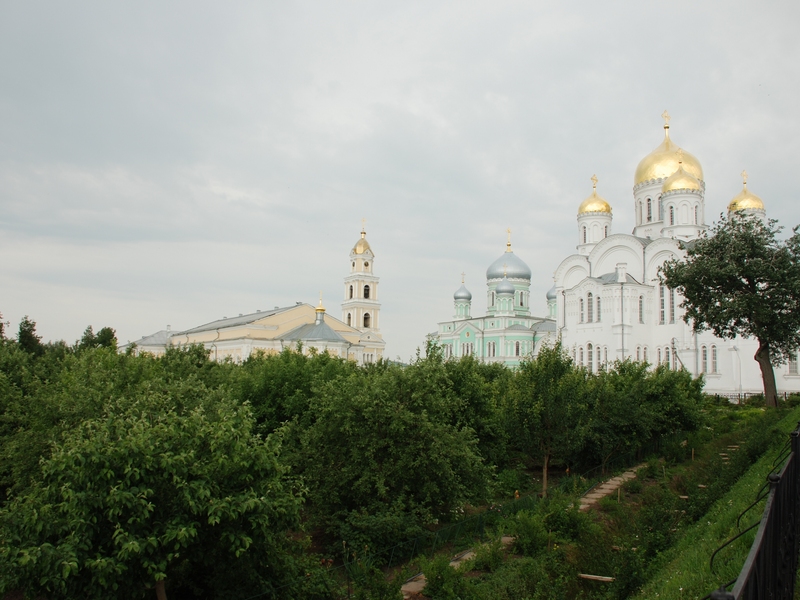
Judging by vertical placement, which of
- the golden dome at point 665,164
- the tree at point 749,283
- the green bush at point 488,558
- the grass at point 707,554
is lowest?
the green bush at point 488,558

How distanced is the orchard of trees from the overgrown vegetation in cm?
4

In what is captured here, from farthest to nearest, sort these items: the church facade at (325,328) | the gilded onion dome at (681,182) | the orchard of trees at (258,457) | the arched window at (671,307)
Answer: the church facade at (325,328), the gilded onion dome at (681,182), the arched window at (671,307), the orchard of trees at (258,457)

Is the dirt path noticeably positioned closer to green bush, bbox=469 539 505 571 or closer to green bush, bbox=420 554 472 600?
green bush, bbox=469 539 505 571

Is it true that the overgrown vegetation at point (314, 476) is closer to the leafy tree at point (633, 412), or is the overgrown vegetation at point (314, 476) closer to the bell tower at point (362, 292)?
the leafy tree at point (633, 412)

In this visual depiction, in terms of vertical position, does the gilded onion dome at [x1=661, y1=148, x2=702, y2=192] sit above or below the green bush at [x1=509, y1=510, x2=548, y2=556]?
above

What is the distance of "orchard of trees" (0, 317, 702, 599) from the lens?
8.41 m

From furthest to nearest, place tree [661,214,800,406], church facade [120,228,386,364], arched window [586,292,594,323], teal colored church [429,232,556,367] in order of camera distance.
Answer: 1. teal colored church [429,232,556,367]
2. church facade [120,228,386,364]
3. arched window [586,292,594,323]
4. tree [661,214,800,406]

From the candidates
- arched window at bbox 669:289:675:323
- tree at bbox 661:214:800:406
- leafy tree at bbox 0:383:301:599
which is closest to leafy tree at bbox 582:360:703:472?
tree at bbox 661:214:800:406

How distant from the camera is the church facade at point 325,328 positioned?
64.8m

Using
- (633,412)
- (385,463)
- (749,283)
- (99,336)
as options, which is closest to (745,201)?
(749,283)

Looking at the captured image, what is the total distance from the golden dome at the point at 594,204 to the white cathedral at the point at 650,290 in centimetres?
10

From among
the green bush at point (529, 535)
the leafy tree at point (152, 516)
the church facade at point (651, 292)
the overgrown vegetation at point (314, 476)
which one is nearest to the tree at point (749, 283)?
the overgrown vegetation at point (314, 476)

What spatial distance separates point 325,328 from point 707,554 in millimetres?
57220

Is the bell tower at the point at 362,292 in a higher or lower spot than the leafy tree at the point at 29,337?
higher
